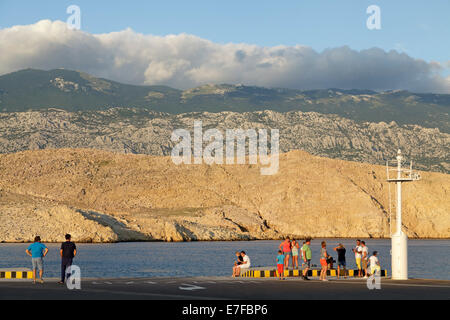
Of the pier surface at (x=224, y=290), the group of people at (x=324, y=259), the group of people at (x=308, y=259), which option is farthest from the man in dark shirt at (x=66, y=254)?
the group of people at (x=308, y=259)

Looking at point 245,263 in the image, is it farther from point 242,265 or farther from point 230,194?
point 230,194

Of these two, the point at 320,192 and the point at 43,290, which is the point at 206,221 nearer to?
the point at 320,192

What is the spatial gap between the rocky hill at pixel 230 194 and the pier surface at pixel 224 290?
102 metres

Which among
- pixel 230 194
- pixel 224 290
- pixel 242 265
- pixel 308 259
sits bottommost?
pixel 242 265

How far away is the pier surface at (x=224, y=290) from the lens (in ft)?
92.7

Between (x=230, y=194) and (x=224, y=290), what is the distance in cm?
13781

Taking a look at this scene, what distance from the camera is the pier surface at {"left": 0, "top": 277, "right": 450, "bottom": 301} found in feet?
92.7

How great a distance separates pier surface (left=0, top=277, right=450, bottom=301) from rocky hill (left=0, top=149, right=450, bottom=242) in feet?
334

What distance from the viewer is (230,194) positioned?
555ft

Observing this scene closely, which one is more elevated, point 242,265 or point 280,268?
point 280,268

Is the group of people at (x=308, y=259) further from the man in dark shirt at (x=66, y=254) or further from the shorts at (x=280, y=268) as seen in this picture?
the man in dark shirt at (x=66, y=254)

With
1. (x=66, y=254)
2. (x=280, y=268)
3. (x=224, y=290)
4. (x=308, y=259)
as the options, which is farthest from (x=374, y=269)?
(x=66, y=254)
